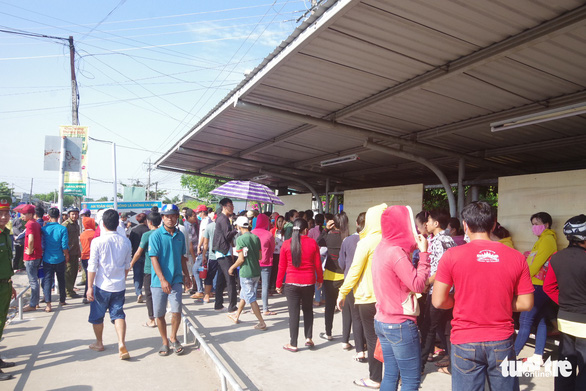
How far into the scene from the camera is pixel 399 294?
302 centimetres

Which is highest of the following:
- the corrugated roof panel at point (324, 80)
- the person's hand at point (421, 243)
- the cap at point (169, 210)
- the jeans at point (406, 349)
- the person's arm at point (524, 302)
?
the corrugated roof panel at point (324, 80)

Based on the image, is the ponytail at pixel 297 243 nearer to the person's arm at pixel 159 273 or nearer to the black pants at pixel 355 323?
the black pants at pixel 355 323

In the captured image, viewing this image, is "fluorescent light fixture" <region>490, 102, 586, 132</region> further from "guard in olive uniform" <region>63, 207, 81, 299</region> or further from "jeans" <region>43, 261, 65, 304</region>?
"guard in olive uniform" <region>63, 207, 81, 299</region>

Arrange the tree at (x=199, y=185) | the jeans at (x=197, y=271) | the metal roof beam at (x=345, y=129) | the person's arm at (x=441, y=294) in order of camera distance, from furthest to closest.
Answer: the tree at (x=199, y=185)
the jeans at (x=197, y=271)
the metal roof beam at (x=345, y=129)
the person's arm at (x=441, y=294)

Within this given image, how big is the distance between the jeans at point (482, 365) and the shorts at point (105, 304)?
4.15m

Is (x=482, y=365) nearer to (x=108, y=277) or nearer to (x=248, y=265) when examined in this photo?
(x=248, y=265)

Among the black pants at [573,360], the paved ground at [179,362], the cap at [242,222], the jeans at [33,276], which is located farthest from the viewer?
the jeans at [33,276]

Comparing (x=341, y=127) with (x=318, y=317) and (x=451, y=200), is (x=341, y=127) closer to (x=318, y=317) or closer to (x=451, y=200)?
(x=451, y=200)

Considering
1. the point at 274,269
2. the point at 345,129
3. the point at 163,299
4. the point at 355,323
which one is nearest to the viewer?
the point at 355,323

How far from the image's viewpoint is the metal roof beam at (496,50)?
363 centimetres

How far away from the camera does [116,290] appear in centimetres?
513

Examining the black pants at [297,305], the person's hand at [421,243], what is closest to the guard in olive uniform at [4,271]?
the black pants at [297,305]

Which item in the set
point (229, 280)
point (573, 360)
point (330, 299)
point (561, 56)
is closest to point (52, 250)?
point (229, 280)

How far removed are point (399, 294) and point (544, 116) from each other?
4163mm
